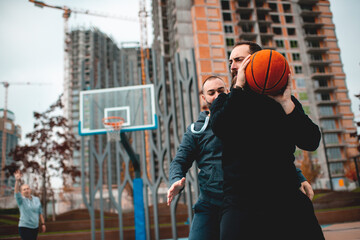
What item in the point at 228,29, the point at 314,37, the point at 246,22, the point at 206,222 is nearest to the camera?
the point at 206,222

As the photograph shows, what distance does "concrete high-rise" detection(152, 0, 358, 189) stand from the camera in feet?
105

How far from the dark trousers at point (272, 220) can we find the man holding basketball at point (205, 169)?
500 millimetres

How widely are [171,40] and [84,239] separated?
3219 cm

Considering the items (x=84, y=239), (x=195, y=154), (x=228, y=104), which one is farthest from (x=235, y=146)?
(x=84, y=239)

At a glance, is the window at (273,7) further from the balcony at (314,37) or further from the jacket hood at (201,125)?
the jacket hood at (201,125)

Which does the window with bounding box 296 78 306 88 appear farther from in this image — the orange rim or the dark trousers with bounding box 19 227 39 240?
the dark trousers with bounding box 19 227 39 240

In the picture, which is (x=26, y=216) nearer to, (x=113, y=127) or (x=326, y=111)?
A: (x=113, y=127)

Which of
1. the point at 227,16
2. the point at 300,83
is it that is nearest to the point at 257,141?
the point at 300,83

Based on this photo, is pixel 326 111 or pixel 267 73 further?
pixel 326 111

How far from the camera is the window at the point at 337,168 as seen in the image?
31691 millimetres

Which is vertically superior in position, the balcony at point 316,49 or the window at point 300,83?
the balcony at point 316,49

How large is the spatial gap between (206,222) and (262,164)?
2.44 feet

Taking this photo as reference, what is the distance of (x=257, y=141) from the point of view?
46.7 inches

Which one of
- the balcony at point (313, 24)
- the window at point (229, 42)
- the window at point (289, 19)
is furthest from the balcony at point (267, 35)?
the balcony at point (313, 24)
